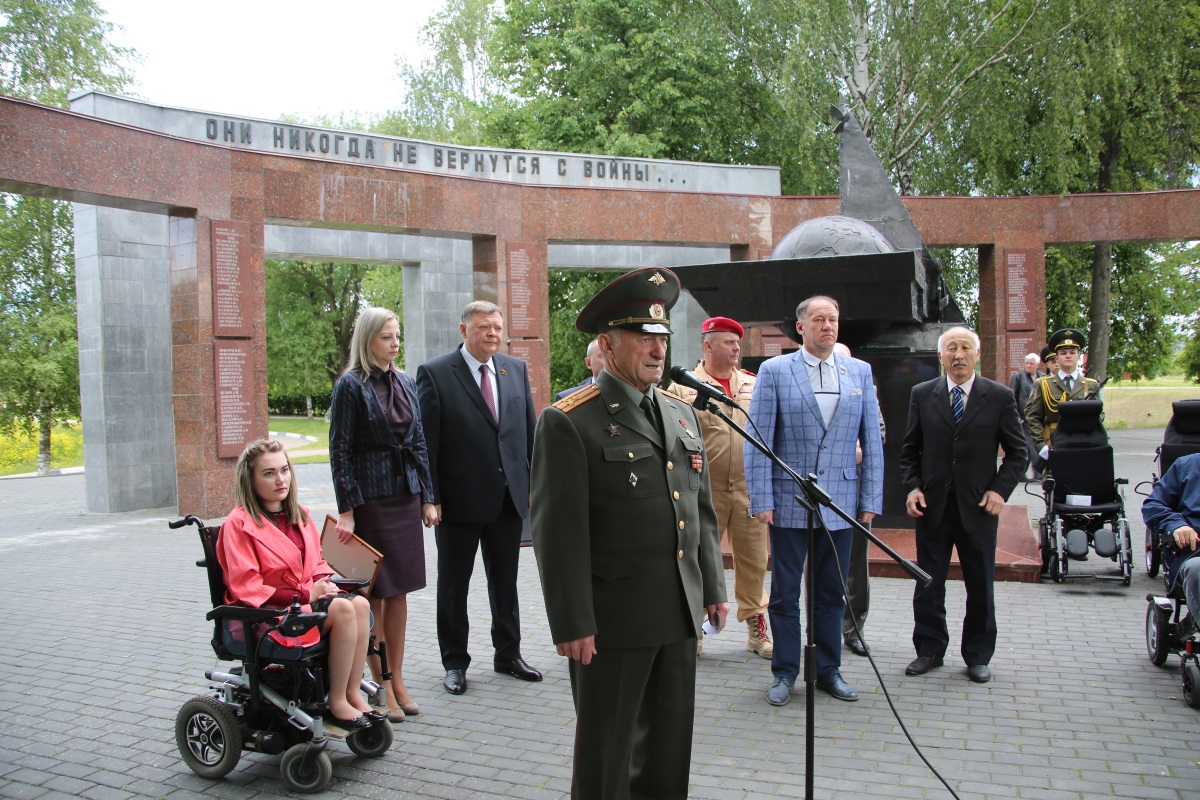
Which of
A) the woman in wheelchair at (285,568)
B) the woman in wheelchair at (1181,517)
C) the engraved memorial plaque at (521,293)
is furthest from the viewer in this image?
the engraved memorial plaque at (521,293)

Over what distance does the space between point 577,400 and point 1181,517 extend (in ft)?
12.7

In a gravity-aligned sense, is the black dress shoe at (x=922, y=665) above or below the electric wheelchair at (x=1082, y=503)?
below

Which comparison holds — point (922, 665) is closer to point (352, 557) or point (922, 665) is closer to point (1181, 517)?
point (1181, 517)

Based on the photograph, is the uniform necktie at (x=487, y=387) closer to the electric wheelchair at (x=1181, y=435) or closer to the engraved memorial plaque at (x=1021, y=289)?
the electric wheelchair at (x=1181, y=435)

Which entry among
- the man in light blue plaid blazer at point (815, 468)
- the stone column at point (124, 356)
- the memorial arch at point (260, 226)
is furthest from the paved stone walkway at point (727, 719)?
the stone column at point (124, 356)

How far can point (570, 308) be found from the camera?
2695 centimetres

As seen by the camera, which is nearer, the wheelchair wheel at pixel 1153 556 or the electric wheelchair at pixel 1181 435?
the electric wheelchair at pixel 1181 435

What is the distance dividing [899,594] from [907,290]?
2337mm

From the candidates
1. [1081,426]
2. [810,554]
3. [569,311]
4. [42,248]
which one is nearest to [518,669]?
[810,554]

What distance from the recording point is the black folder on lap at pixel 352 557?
4633mm

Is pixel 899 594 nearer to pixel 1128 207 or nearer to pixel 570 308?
pixel 1128 207

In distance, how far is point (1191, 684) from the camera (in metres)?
4.74

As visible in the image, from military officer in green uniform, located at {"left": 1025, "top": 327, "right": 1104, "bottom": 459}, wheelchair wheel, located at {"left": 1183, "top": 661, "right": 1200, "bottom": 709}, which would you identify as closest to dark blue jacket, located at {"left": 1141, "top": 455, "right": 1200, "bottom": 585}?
wheelchair wheel, located at {"left": 1183, "top": 661, "right": 1200, "bottom": 709}

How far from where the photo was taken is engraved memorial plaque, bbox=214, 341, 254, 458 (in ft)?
41.3
